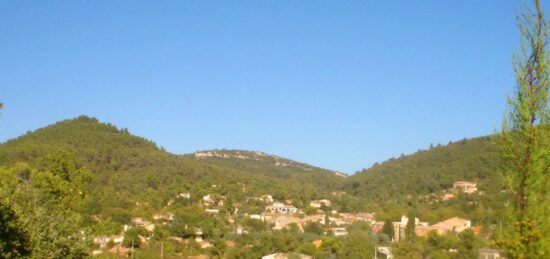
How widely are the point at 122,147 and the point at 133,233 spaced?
121 feet

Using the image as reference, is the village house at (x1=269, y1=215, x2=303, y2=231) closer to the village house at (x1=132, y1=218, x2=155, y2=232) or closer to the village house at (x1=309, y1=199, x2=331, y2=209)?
the village house at (x1=132, y1=218, x2=155, y2=232)

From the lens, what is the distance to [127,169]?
230 feet

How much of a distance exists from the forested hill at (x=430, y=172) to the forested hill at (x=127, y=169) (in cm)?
1231

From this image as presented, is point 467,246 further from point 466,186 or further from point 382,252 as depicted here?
point 466,186

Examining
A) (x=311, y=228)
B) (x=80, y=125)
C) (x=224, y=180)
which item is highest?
(x=80, y=125)

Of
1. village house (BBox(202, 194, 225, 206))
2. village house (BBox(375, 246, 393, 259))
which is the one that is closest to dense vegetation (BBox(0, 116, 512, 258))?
village house (BBox(202, 194, 225, 206))

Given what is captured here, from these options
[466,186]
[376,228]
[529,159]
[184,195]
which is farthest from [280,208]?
[529,159]

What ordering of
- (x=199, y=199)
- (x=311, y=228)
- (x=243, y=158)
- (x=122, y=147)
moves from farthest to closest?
1. (x=243, y=158)
2. (x=122, y=147)
3. (x=199, y=199)
4. (x=311, y=228)

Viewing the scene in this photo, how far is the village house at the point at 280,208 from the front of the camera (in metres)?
71.2

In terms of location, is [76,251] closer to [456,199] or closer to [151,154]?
[456,199]

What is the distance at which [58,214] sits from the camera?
565 inches

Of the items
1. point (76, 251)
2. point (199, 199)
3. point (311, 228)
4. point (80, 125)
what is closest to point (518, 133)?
point (76, 251)

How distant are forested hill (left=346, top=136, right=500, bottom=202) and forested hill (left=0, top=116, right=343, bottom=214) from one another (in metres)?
12.3

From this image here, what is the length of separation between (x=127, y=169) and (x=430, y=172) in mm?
46537
